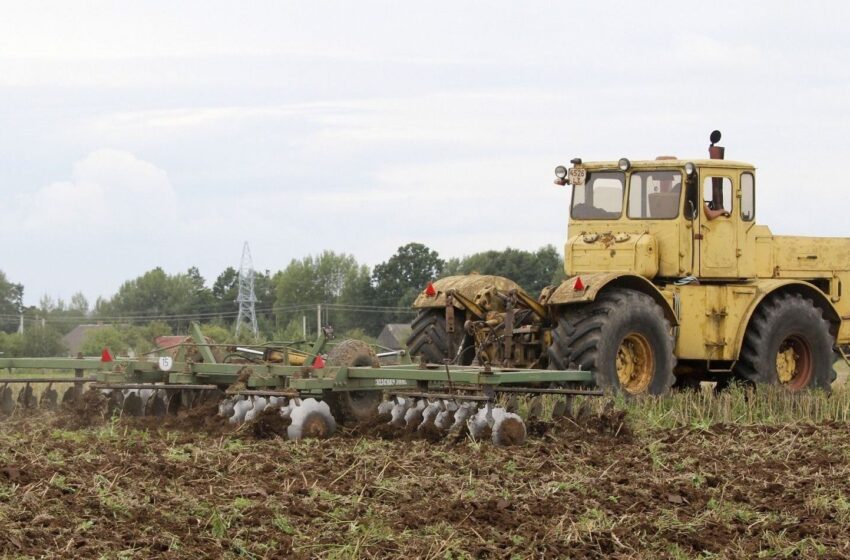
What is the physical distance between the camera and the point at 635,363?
1471 cm

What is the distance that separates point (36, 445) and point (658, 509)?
4730 mm

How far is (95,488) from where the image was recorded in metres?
8.81

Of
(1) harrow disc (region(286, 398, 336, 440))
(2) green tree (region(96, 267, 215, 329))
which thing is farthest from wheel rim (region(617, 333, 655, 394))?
(2) green tree (region(96, 267, 215, 329))

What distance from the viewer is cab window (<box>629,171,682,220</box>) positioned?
612 inches

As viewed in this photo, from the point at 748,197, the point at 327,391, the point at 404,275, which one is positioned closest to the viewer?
the point at 327,391

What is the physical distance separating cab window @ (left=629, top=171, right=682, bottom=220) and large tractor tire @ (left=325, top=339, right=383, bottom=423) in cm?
388

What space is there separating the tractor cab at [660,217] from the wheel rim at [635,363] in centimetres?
106

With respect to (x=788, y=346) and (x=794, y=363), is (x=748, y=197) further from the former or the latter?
(x=794, y=363)

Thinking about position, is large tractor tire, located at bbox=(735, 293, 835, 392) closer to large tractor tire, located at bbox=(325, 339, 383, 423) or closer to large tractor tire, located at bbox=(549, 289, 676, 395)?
large tractor tire, located at bbox=(549, 289, 676, 395)

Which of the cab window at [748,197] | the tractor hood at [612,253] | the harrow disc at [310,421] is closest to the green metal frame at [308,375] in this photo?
the harrow disc at [310,421]

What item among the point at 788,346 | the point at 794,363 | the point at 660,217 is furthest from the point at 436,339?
the point at 794,363

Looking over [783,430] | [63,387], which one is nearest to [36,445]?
[783,430]

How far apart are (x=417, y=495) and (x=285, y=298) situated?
168 ft

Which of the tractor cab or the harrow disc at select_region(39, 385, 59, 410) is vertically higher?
the tractor cab
